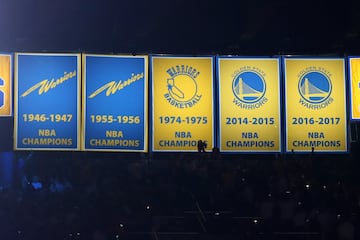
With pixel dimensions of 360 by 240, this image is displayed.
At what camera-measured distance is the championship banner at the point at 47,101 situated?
12125 mm

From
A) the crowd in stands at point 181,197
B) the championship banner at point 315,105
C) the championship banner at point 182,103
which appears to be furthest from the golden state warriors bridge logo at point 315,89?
the championship banner at point 182,103

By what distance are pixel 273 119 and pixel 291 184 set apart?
4.17ft

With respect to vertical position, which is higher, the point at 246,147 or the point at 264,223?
the point at 246,147

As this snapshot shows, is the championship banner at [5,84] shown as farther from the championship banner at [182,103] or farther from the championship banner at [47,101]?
the championship banner at [182,103]

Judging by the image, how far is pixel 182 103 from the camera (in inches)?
490

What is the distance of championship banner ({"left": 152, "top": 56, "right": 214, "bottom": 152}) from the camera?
486 inches

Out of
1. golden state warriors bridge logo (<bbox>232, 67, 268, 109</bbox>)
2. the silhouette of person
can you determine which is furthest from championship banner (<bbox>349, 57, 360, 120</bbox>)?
the silhouette of person

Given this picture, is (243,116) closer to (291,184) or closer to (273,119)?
(273,119)

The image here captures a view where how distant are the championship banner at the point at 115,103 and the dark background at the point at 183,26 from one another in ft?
1.91

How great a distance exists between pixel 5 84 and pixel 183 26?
11.8ft

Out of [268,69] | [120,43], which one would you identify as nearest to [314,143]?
[268,69]

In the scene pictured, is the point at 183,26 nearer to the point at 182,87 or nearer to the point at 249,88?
the point at 182,87

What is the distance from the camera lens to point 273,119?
492 inches

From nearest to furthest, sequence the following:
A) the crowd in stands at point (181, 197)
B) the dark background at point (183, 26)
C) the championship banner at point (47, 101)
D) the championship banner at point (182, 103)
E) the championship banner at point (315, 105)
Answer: the crowd in stands at point (181, 197) < the championship banner at point (47, 101) < the championship banner at point (182, 103) < the championship banner at point (315, 105) < the dark background at point (183, 26)
